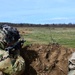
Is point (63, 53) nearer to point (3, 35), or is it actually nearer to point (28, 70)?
point (28, 70)

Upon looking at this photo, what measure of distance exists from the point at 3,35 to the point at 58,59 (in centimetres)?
297

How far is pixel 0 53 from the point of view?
51.8ft

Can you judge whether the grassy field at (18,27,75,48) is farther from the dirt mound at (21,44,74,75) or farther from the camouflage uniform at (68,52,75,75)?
the camouflage uniform at (68,52,75,75)

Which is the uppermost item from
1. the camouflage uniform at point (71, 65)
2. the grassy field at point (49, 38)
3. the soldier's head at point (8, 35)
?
the soldier's head at point (8, 35)

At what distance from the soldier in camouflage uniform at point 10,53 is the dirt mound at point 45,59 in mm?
966

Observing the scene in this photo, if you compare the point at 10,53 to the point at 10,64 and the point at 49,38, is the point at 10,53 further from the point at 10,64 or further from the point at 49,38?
the point at 49,38

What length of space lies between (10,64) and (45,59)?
2.25 metres

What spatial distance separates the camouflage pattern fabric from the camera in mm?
15594

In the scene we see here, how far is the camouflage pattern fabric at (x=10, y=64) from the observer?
1559cm

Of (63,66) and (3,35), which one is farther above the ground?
(3,35)

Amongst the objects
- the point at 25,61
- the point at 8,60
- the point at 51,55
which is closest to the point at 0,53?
the point at 8,60

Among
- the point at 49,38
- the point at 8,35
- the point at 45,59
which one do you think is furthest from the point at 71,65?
the point at 49,38

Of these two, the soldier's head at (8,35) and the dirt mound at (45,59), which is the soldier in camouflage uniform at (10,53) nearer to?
the soldier's head at (8,35)

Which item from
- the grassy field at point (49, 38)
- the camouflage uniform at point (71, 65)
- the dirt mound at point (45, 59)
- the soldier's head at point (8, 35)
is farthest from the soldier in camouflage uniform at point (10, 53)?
the grassy field at point (49, 38)
